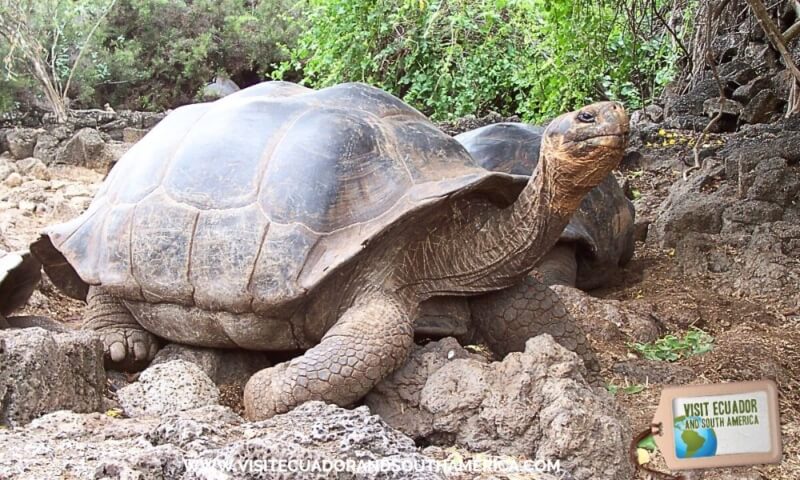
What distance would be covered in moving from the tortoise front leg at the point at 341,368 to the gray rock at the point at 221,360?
46 cm

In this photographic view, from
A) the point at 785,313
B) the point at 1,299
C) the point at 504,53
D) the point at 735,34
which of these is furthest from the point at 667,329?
the point at 504,53

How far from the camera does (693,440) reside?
1.51 m

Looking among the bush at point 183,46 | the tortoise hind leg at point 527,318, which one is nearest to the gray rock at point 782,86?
the tortoise hind leg at point 527,318

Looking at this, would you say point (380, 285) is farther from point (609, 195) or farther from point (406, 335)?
point (609, 195)

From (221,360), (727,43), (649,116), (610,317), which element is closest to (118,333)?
(221,360)

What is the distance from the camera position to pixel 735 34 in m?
9.98

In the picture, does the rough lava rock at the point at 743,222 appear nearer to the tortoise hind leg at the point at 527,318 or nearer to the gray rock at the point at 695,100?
the tortoise hind leg at the point at 527,318

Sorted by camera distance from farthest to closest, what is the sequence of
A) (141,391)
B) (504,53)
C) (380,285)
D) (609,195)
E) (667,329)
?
1. (504,53)
2. (609,195)
3. (667,329)
4. (380,285)
5. (141,391)

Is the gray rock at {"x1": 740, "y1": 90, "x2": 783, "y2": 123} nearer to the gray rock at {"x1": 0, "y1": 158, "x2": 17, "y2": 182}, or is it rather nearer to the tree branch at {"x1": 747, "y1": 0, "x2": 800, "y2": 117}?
the tree branch at {"x1": 747, "y1": 0, "x2": 800, "y2": 117}

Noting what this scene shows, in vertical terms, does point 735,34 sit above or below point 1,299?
above

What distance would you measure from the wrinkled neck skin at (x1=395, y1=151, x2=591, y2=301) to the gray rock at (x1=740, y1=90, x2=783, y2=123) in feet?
22.2

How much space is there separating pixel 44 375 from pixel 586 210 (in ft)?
10.2

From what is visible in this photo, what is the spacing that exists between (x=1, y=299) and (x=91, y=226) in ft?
1.62

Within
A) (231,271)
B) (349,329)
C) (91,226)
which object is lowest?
(349,329)
